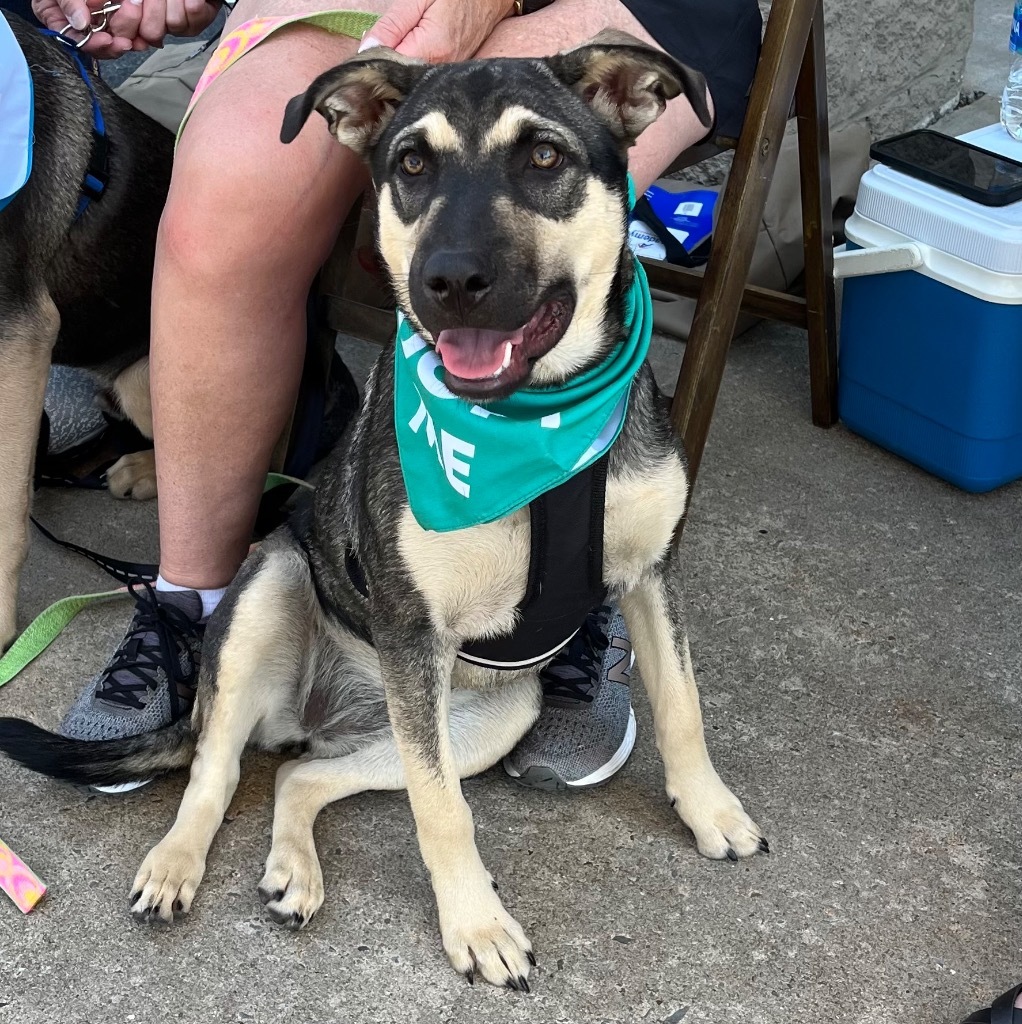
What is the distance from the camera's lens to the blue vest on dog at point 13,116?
8.93ft

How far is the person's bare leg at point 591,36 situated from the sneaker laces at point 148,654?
57.5 inches

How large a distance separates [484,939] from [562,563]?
699 mm

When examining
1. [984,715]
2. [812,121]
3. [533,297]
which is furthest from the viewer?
[812,121]

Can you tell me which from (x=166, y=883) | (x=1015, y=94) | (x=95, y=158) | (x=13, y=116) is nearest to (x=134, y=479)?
(x=95, y=158)

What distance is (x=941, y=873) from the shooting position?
97.0 inches

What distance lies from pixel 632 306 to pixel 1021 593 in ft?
5.35

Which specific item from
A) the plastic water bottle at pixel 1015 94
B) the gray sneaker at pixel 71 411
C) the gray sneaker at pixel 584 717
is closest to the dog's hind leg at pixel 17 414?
the gray sneaker at pixel 71 411

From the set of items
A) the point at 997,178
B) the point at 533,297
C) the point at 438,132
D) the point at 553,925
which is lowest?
the point at 553,925

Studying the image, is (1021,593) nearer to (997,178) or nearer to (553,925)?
(997,178)

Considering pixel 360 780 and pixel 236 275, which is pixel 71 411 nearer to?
pixel 236 275

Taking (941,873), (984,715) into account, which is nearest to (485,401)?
(941,873)

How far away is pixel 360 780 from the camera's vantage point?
102 inches

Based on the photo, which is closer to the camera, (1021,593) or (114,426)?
(1021,593)

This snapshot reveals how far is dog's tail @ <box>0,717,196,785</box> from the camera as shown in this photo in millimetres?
2391
